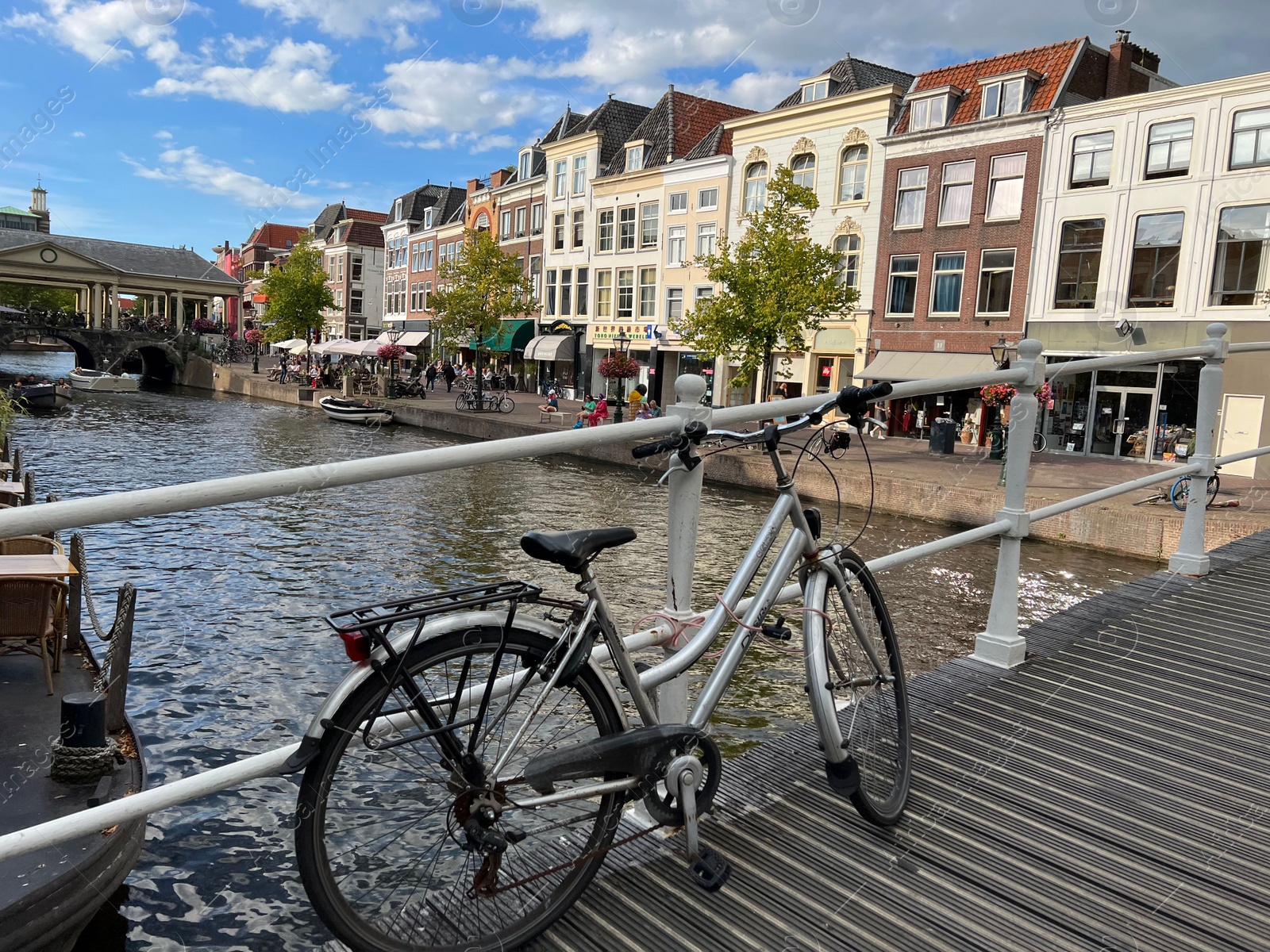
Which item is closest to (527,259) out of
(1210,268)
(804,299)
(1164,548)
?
(804,299)

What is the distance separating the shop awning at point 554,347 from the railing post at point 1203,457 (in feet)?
118

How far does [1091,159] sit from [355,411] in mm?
23380

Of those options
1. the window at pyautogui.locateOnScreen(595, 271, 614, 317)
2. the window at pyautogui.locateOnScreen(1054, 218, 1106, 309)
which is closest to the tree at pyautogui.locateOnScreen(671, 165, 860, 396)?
the window at pyautogui.locateOnScreen(1054, 218, 1106, 309)

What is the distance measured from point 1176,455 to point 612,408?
1779 cm

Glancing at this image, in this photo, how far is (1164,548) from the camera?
45.4 feet

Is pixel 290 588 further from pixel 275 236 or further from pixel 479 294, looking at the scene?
pixel 275 236

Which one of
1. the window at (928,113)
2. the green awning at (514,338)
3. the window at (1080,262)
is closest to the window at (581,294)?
the green awning at (514,338)

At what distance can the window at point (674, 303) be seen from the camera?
34.7 metres

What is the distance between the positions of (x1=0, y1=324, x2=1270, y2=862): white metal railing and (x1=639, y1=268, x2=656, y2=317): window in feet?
105

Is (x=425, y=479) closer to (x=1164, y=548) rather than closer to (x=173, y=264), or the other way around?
(x=1164, y=548)

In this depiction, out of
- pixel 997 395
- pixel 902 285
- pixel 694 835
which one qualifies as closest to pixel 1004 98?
pixel 902 285

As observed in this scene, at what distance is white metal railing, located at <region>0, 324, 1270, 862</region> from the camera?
1396mm

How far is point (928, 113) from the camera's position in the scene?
85.1ft

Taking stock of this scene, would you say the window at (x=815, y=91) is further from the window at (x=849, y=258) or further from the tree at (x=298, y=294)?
the tree at (x=298, y=294)
